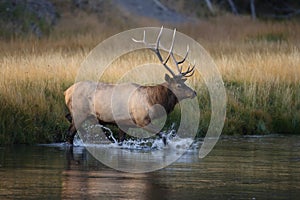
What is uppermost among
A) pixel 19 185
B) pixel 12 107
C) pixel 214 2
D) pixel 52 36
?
pixel 214 2

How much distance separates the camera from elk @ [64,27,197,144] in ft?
46.0

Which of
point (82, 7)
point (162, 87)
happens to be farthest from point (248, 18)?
point (162, 87)

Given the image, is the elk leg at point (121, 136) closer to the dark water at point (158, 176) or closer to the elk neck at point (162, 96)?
the dark water at point (158, 176)

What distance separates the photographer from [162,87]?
14109 millimetres

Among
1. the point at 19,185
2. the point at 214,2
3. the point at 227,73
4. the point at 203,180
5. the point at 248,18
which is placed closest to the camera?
the point at 19,185

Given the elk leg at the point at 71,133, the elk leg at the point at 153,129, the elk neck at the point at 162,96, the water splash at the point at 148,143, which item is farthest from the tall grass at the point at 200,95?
the elk neck at the point at 162,96

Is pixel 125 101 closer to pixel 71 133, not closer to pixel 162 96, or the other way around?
pixel 162 96

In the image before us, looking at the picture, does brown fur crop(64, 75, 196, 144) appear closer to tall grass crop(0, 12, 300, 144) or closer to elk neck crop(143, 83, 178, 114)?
elk neck crop(143, 83, 178, 114)

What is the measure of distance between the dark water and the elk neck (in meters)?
0.82

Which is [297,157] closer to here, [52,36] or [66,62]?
[66,62]

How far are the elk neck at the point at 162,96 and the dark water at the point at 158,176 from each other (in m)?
0.82

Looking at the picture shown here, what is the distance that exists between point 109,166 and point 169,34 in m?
21.7

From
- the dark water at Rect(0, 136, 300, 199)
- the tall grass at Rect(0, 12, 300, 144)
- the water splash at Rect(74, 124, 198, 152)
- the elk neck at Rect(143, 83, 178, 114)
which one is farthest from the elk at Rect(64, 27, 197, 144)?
the tall grass at Rect(0, 12, 300, 144)

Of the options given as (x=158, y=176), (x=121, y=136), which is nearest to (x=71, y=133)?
(x=121, y=136)
